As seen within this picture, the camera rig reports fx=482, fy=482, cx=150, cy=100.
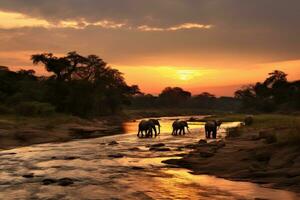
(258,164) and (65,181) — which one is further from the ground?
(258,164)

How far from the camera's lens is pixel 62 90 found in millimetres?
88500

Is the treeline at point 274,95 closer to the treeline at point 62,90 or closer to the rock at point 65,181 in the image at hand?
the treeline at point 62,90

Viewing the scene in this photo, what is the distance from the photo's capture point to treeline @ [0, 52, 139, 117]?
251ft

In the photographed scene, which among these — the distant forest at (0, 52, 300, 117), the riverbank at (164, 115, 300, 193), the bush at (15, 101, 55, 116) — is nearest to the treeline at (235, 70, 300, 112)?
the distant forest at (0, 52, 300, 117)

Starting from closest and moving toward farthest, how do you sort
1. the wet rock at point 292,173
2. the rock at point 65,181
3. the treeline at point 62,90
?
1. the wet rock at point 292,173
2. the rock at point 65,181
3. the treeline at point 62,90

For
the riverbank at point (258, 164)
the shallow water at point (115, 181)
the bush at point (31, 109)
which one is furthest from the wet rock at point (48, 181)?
the bush at point (31, 109)

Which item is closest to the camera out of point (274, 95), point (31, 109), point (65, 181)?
point (65, 181)

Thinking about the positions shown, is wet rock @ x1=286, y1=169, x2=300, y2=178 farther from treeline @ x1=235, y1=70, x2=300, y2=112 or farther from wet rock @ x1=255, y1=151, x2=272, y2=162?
treeline @ x1=235, y1=70, x2=300, y2=112

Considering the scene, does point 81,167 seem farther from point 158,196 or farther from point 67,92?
point 67,92

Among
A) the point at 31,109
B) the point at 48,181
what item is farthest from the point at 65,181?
the point at 31,109

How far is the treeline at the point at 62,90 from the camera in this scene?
76650 mm

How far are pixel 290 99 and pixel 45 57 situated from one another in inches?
2480

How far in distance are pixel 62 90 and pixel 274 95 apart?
69090 millimetres

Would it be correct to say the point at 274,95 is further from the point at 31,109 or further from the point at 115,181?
the point at 115,181
